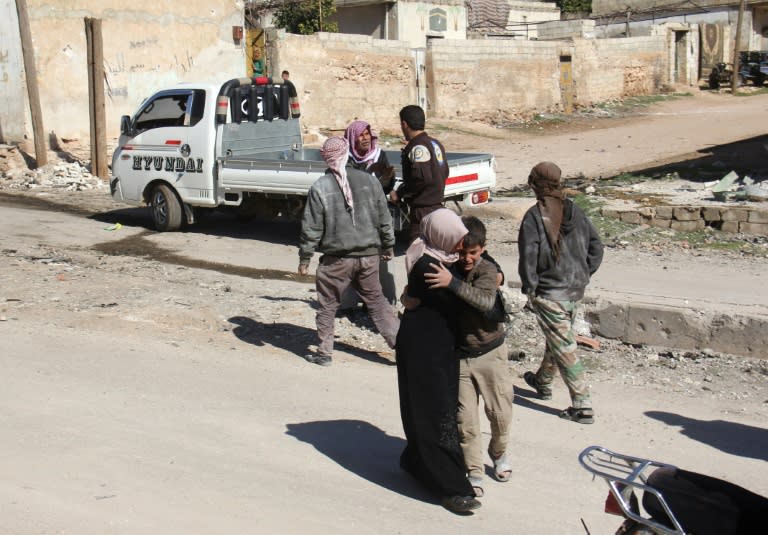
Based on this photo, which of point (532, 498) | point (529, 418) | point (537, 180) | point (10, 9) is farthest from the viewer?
point (10, 9)

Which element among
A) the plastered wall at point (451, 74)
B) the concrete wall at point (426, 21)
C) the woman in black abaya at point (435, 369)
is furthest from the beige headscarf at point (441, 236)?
the concrete wall at point (426, 21)

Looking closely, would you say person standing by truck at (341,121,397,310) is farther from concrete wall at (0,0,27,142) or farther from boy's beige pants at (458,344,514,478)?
concrete wall at (0,0,27,142)

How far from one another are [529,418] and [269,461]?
1.93m

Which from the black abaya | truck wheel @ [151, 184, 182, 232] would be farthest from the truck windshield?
the black abaya

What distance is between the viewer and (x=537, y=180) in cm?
579

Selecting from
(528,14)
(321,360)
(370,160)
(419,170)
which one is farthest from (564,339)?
(528,14)

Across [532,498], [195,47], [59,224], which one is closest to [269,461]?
[532,498]

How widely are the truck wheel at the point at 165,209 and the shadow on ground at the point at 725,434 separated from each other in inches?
314

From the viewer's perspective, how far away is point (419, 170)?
7.82m

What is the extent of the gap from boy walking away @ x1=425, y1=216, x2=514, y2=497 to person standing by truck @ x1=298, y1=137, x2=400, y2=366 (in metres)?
2.19

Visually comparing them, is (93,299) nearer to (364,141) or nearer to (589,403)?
(364,141)

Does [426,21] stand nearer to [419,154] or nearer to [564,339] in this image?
[419,154]

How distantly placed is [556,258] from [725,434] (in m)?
1.61

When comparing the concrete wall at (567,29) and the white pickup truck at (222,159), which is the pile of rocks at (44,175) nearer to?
the white pickup truck at (222,159)
